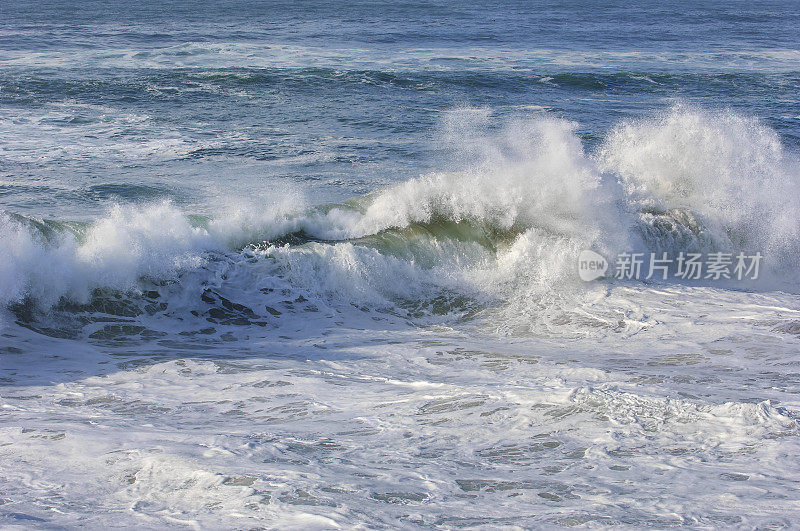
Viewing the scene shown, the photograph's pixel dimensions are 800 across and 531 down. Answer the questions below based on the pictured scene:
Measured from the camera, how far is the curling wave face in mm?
7383

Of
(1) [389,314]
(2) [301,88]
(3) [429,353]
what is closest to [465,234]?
(1) [389,314]

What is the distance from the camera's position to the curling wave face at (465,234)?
7383 millimetres

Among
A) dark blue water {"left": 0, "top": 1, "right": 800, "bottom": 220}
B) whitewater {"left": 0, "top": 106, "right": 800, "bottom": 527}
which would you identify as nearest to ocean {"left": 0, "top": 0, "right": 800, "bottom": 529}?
whitewater {"left": 0, "top": 106, "right": 800, "bottom": 527}

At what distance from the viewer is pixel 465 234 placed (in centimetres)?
936

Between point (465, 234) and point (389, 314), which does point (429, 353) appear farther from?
point (465, 234)

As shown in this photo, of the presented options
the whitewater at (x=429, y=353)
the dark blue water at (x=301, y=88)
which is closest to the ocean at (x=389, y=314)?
the whitewater at (x=429, y=353)

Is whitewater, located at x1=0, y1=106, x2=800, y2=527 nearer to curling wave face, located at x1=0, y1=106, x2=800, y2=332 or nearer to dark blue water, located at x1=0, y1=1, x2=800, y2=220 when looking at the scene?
curling wave face, located at x1=0, y1=106, x2=800, y2=332

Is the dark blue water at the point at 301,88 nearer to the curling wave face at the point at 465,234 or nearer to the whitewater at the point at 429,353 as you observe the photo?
the curling wave face at the point at 465,234

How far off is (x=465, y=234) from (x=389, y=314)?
6.97 ft

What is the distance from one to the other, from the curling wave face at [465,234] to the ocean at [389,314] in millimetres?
35

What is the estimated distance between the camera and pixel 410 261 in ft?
28.7

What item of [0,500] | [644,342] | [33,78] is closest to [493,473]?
[0,500]

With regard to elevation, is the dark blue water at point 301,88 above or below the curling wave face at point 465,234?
above

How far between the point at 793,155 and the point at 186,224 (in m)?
11.6
